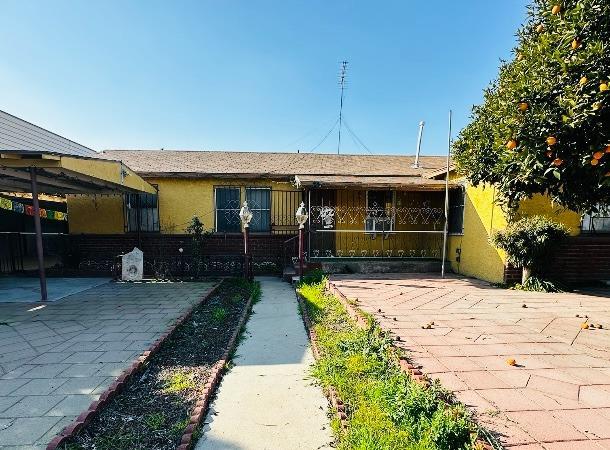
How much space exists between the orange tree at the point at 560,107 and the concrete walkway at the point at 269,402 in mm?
3713

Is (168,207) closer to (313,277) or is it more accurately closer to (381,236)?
(313,277)

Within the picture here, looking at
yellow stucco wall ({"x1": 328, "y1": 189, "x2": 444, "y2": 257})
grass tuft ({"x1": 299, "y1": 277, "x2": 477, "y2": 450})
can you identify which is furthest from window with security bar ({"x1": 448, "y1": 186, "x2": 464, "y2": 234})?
grass tuft ({"x1": 299, "y1": 277, "x2": 477, "y2": 450})

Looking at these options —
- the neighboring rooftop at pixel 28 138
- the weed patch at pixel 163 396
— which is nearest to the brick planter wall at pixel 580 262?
the weed patch at pixel 163 396

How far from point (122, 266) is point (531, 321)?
1021cm

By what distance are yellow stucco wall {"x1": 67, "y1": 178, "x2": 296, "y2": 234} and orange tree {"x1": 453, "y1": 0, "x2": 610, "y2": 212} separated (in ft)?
26.3

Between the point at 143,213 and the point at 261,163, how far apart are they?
15.8 feet

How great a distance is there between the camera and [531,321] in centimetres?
498

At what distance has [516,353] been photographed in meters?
3.79

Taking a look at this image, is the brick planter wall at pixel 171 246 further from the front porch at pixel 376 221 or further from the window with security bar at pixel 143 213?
the front porch at pixel 376 221

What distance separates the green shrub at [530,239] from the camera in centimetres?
678

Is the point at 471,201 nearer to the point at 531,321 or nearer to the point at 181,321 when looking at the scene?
the point at 531,321

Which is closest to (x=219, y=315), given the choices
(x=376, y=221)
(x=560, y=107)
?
(x=560, y=107)

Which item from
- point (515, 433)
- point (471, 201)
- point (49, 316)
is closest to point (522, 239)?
point (471, 201)

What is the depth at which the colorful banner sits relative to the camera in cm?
959
